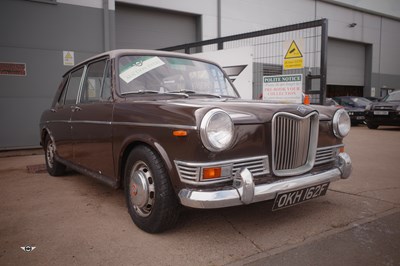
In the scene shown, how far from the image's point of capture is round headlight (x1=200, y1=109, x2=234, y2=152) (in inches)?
85.7

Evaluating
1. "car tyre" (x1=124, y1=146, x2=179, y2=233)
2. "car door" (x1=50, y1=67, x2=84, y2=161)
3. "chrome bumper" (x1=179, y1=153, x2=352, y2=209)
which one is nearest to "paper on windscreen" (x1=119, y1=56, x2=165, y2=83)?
"car tyre" (x1=124, y1=146, x2=179, y2=233)

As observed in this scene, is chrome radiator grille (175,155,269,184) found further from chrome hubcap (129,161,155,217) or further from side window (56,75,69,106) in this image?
side window (56,75,69,106)

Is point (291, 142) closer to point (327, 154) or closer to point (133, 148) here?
point (327, 154)

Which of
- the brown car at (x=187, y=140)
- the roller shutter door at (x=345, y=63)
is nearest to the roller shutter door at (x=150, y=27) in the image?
the brown car at (x=187, y=140)

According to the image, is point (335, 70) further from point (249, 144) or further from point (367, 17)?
point (249, 144)

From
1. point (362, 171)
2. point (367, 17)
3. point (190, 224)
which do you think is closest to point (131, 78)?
point (190, 224)

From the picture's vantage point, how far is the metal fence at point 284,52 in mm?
4957

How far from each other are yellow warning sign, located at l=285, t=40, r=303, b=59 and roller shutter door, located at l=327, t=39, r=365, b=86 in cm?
1312

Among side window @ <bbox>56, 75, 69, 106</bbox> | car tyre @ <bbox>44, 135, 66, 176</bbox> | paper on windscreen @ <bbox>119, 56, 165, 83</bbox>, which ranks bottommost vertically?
car tyre @ <bbox>44, 135, 66, 176</bbox>

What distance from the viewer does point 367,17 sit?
60.5 feet

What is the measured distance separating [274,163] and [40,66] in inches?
256

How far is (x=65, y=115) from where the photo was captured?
4.03 m

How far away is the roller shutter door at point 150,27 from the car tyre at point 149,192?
7160mm

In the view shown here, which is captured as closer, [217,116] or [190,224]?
[217,116]
